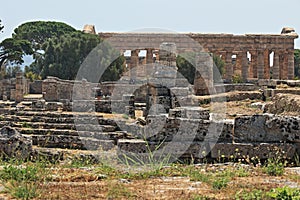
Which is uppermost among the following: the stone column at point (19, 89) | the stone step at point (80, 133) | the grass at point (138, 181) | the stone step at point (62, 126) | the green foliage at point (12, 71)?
the green foliage at point (12, 71)

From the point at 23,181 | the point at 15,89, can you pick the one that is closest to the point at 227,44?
the point at 15,89

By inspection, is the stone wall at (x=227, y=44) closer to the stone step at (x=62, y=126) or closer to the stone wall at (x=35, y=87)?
the stone wall at (x=35, y=87)

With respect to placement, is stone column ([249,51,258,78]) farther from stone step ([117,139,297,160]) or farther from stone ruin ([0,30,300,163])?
stone step ([117,139,297,160])

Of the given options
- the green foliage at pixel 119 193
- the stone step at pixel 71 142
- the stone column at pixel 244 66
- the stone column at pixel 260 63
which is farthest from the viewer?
the stone column at pixel 260 63

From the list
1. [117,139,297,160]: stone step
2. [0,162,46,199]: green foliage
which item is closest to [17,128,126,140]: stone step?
[117,139,297,160]: stone step

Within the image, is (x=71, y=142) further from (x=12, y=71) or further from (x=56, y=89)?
(x=12, y=71)

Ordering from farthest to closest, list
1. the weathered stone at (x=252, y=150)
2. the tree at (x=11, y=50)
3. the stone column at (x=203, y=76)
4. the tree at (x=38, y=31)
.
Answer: the tree at (x=38, y=31)
the tree at (x=11, y=50)
the stone column at (x=203, y=76)
the weathered stone at (x=252, y=150)

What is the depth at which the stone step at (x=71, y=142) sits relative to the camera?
16375mm

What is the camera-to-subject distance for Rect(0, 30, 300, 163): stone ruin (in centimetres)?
848

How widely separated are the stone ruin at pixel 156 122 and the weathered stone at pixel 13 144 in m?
0.05

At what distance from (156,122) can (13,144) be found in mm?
3622

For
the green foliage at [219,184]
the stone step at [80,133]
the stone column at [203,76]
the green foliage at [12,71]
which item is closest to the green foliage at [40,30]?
the green foliage at [12,71]

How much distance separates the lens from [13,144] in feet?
35.7

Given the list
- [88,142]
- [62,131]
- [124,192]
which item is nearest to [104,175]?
[124,192]
